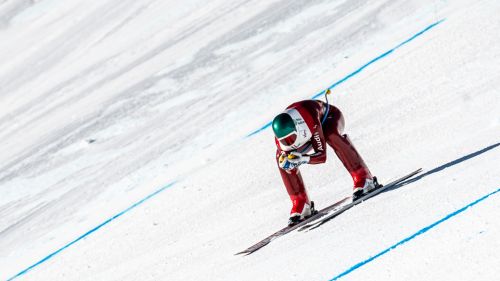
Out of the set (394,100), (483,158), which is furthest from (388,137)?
(483,158)

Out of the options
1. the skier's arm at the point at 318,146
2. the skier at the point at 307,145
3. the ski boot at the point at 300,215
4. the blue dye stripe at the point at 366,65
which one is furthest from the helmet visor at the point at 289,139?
the blue dye stripe at the point at 366,65

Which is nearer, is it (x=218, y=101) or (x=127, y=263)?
(x=127, y=263)

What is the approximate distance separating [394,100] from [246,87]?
374 cm

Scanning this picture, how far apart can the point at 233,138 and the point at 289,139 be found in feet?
13.8

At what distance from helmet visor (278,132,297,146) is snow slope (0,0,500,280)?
905 mm

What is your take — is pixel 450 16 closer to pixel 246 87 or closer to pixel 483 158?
pixel 246 87

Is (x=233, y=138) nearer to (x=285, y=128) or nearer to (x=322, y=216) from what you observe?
(x=322, y=216)

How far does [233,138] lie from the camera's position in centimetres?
1077

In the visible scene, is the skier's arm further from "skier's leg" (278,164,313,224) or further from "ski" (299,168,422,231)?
"ski" (299,168,422,231)

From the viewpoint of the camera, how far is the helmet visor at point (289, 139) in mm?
6559

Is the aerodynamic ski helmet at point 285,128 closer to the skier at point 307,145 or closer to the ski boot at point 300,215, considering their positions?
the skier at point 307,145

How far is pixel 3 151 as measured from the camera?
1442 centimetres

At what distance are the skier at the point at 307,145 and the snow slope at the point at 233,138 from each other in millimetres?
291

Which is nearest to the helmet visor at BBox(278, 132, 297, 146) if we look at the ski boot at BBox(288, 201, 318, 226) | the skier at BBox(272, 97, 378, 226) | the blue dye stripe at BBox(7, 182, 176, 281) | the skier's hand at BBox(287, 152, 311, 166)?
the skier at BBox(272, 97, 378, 226)
